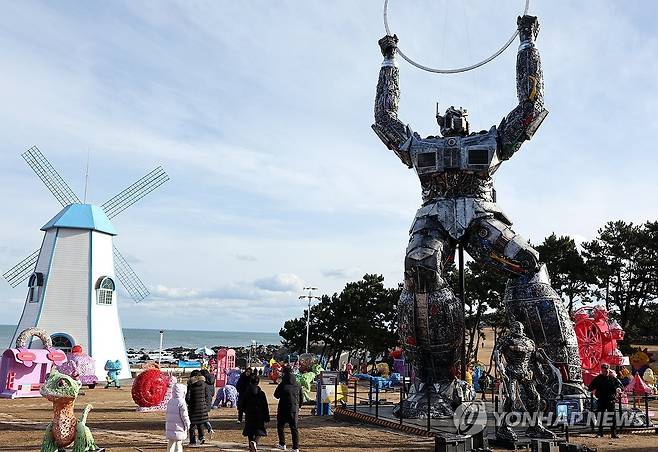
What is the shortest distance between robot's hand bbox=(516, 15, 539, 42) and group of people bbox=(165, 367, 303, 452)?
Result: 6972 mm

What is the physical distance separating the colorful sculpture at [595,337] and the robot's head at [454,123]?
8.41 metres

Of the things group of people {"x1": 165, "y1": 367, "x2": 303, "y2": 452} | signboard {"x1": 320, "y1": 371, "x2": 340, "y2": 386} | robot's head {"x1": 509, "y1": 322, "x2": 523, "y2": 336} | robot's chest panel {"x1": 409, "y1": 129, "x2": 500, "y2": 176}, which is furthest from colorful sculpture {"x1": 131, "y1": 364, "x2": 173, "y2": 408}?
robot's head {"x1": 509, "y1": 322, "x2": 523, "y2": 336}

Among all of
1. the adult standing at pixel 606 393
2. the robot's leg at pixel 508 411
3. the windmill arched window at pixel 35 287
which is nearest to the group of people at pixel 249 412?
the robot's leg at pixel 508 411

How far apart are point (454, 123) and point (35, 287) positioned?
22.2m

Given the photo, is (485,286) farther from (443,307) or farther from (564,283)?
(443,307)

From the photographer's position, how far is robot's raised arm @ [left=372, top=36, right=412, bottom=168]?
464 inches

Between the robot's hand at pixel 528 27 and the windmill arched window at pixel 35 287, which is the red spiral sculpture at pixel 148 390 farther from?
the windmill arched window at pixel 35 287

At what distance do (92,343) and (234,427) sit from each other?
16.9 m

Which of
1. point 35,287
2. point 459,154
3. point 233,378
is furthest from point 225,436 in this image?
point 35,287

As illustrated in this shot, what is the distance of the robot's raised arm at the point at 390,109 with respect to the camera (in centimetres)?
1180

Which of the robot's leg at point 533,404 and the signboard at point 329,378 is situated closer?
the robot's leg at point 533,404

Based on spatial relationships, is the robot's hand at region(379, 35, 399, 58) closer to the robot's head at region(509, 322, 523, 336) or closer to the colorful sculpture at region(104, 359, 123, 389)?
the robot's head at region(509, 322, 523, 336)

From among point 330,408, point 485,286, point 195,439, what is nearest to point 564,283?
point 485,286

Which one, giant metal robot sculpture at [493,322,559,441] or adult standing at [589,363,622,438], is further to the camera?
adult standing at [589,363,622,438]
